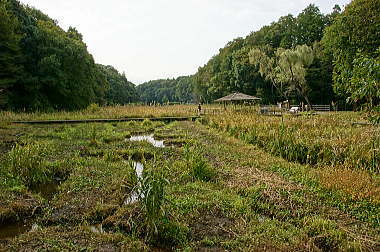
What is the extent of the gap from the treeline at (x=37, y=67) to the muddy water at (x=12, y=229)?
71.2 ft

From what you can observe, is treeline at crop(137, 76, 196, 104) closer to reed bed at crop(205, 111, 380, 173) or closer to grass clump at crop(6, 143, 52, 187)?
reed bed at crop(205, 111, 380, 173)

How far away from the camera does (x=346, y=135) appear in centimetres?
927

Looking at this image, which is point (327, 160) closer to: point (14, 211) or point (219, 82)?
point (14, 211)

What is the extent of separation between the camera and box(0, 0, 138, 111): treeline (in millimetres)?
23609

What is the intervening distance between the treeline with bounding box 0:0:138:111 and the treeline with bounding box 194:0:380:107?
19887mm

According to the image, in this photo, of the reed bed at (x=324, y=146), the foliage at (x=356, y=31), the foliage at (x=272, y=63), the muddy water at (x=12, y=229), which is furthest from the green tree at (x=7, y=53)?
the foliage at (x=272, y=63)

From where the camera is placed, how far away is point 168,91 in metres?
129

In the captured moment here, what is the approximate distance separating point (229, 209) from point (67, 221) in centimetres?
285

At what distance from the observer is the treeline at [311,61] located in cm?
616

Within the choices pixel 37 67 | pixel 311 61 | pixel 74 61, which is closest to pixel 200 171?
pixel 37 67

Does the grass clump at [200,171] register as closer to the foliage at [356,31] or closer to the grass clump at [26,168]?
the grass clump at [26,168]

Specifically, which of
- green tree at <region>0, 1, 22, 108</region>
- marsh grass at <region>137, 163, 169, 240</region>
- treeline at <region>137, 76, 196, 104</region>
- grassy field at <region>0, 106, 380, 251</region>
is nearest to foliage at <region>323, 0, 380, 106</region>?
grassy field at <region>0, 106, 380, 251</region>

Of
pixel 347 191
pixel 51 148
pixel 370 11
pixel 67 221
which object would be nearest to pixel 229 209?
pixel 347 191

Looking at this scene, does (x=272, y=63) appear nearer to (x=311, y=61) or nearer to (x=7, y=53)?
(x=311, y=61)
